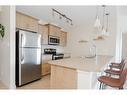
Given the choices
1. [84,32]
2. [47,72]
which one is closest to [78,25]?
[84,32]

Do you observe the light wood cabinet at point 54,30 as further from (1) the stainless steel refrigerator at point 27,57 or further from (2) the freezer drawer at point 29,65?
(2) the freezer drawer at point 29,65

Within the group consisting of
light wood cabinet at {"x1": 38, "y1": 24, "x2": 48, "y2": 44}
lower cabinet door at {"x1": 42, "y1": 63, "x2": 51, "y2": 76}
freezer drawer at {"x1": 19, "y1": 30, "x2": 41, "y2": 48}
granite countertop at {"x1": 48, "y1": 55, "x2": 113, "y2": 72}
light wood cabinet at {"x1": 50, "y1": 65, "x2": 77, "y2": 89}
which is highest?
light wood cabinet at {"x1": 38, "y1": 24, "x2": 48, "y2": 44}

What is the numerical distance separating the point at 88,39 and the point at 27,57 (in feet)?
11.7

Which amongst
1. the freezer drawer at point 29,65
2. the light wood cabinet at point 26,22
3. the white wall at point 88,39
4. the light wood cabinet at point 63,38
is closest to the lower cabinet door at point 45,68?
the freezer drawer at point 29,65

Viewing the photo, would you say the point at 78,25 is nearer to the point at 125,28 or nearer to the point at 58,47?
the point at 58,47

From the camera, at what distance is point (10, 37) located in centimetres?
326

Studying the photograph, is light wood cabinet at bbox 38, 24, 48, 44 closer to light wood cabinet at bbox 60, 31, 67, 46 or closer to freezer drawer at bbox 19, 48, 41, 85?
freezer drawer at bbox 19, 48, 41, 85

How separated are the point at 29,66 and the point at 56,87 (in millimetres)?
1638

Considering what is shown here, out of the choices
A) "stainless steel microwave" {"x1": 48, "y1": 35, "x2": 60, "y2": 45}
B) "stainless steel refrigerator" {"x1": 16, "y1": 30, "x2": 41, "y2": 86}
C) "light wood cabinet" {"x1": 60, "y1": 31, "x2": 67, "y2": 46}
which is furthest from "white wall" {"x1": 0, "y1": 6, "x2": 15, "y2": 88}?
"light wood cabinet" {"x1": 60, "y1": 31, "x2": 67, "y2": 46}

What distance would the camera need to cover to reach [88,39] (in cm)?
646

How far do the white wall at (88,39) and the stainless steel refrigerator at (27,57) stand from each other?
2897 millimetres

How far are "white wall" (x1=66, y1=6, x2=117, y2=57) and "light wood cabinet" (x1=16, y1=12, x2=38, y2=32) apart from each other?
2.52 meters

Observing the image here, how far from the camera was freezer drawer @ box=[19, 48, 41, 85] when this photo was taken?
365 cm

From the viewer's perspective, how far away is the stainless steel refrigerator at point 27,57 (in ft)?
11.7
